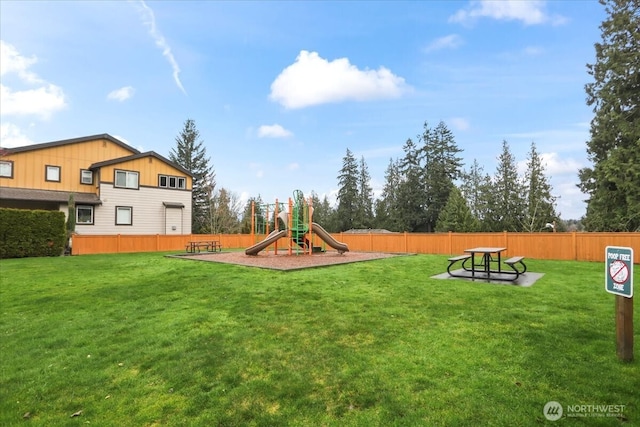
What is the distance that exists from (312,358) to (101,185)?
25.0 m

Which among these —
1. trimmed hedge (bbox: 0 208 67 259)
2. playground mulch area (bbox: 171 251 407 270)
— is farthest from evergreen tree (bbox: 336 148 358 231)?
trimmed hedge (bbox: 0 208 67 259)

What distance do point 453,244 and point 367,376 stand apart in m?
16.8

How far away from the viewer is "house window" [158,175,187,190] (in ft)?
88.1

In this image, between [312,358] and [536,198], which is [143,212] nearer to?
[312,358]

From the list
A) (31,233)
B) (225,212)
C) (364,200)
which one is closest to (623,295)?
(31,233)

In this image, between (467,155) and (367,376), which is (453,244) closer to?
(367,376)

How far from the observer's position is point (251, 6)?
1347cm

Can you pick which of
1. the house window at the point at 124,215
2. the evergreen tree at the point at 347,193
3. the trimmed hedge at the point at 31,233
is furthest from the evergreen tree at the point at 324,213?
the trimmed hedge at the point at 31,233

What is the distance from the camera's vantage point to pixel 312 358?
13.2ft

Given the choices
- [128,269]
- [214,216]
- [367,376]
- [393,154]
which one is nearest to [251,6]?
[128,269]

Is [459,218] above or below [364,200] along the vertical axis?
below

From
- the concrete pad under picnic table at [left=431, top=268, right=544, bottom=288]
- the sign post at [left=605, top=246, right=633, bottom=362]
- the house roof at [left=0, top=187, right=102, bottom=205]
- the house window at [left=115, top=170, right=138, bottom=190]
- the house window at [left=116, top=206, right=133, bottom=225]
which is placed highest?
the house window at [left=115, top=170, right=138, bottom=190]

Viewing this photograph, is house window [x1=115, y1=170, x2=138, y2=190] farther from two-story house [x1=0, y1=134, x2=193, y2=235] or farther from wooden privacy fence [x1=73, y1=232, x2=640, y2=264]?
wooden privacy fence [x1=73, y1=232, x2=640, y2=264]

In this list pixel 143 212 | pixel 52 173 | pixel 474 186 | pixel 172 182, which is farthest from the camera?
pixel 474 186
